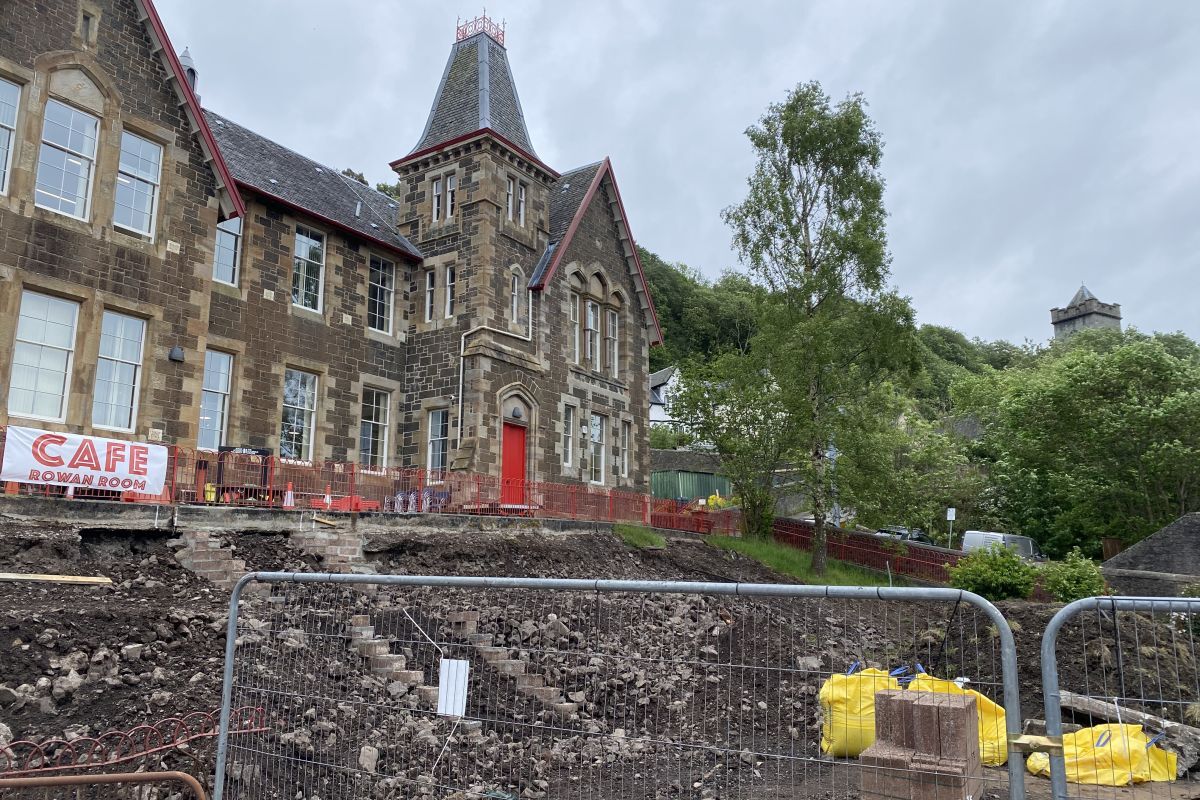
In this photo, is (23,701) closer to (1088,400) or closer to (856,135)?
(856,135)

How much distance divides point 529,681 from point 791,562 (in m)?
21.8

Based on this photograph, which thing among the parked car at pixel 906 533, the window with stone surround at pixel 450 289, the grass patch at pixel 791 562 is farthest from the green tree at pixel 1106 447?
the window with stone surround at pixel 450 289

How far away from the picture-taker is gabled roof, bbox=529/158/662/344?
2666 cm

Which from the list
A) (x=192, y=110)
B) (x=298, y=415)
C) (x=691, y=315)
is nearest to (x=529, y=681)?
(x=192, y=110)

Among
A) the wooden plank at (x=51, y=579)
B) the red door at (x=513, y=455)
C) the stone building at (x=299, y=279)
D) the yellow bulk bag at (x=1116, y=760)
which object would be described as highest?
the stone building at (x=299, y=279)

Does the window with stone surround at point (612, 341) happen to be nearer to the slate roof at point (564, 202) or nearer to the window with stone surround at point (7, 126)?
the slate roof at point (564, 202)

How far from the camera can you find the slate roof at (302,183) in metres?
22.2

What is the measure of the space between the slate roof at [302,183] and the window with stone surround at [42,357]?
5954mm

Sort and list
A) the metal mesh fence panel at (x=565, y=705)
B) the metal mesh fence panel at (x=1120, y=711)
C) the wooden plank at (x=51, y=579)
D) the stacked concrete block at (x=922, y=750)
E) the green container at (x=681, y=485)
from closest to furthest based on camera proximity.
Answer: the metal mesh fence panel at (x=1120, y=711), the stacked concrete block at (x=922, y=750), the metal mesh fence panel at (x=565, y=705), the wooden plank at (x=51, y=579), the green container at (x=681, y=485)

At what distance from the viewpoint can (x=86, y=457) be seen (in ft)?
45.6

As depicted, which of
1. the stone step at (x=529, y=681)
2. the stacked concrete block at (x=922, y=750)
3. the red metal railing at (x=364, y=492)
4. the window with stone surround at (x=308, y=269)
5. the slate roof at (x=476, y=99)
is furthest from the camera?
the slate roof at (x=476, y=99)

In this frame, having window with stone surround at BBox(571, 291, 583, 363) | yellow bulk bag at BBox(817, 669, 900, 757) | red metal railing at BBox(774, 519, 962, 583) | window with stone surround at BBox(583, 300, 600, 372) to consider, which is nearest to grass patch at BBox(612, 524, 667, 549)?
window with stone surround at BBox(571, 291, 583, 363)

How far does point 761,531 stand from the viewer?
102 ft

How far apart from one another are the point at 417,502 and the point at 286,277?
6681 millimetres
